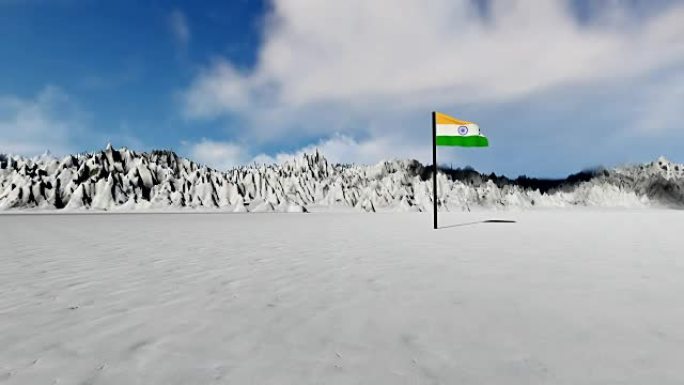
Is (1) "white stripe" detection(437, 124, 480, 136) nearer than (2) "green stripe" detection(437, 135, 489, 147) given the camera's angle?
No

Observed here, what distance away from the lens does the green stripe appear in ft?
81.7

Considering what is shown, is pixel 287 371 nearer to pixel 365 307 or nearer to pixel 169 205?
pixel 365 307

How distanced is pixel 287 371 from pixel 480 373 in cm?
174

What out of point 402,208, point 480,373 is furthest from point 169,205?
point 480,373

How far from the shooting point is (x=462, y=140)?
25156 mm

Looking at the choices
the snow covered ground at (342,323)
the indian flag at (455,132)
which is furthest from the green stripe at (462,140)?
the snow covered ground at (342,323)

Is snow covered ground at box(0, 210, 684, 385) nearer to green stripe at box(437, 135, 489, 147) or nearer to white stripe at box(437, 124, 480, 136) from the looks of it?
green stripe at box(437, 135, 489, 147)

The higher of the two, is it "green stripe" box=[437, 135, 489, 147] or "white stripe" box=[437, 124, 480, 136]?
"white stripe" box=[437, 124, 480, 136]

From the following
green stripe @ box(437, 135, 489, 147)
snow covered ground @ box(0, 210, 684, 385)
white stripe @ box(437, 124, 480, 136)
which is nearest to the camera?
snow covered ground @ box(0, 210, 684, 385)

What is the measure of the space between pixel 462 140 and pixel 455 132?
676 millimetres

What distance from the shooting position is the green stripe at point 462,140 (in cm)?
2491

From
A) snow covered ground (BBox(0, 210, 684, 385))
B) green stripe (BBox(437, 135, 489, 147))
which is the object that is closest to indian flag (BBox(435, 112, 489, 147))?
green stripe (BBox(437, 135, 489, 147))

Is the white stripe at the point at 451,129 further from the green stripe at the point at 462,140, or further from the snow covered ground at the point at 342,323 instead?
the snow covered ground at the point at 342,323

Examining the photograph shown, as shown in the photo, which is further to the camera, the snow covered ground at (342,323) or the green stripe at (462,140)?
the green stripe at (462,140)
